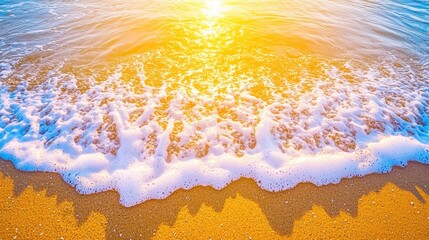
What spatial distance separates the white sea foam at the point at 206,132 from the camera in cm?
375

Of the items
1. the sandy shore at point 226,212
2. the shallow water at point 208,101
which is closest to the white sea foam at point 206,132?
the shallow water at point 208,101

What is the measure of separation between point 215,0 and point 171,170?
1055cm

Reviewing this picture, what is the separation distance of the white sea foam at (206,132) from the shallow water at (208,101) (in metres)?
0.02

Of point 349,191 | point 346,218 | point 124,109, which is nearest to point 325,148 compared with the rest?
point 349,191

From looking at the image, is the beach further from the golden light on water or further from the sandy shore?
the golden light on water

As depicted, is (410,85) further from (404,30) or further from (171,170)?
(171,170)

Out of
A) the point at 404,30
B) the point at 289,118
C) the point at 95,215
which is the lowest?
the point at 95,215

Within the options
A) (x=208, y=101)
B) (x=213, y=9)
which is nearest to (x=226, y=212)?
(x=208, y=101)

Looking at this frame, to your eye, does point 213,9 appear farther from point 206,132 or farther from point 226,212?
point 226,212

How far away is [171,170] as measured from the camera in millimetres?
3783

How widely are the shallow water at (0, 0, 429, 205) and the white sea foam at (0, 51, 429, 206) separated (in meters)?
0.02

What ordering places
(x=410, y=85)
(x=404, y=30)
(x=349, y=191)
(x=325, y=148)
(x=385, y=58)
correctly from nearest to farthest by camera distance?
(x=349, y=191) → (x=325, y=148) → (x=410, y=85) → (x=385, y=58) → (x=404, y=30)

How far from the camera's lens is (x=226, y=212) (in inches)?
128

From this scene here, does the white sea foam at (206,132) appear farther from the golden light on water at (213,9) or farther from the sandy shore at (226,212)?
the golden light on water at (213,9)
